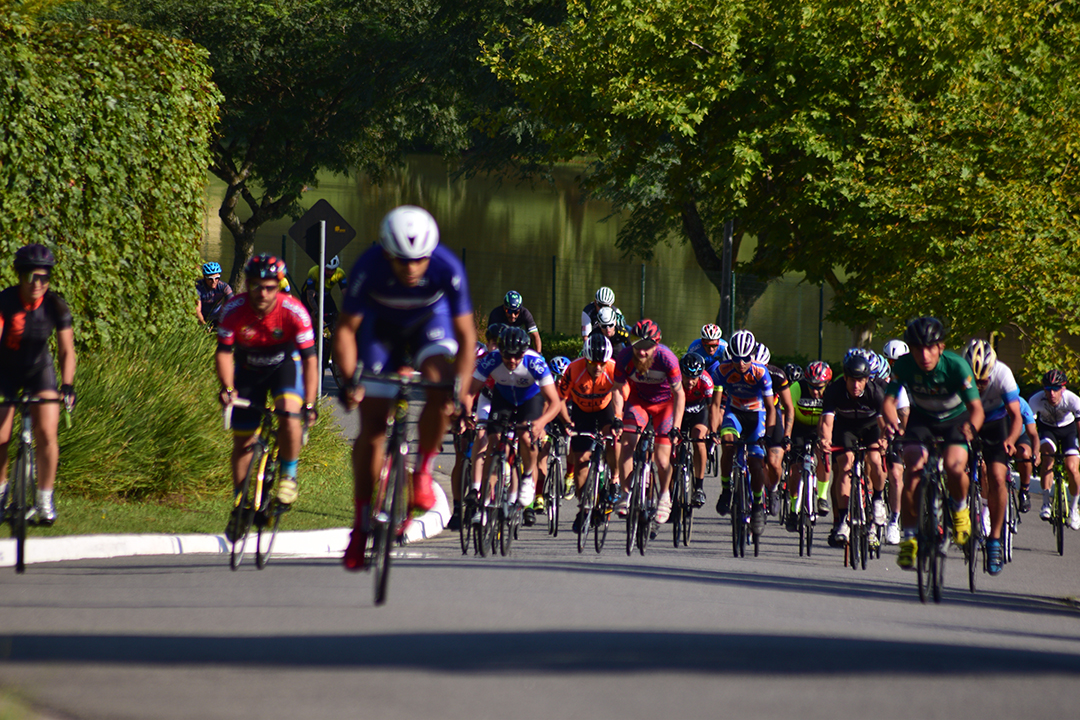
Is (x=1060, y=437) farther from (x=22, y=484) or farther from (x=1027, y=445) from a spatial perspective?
(x=22, y=484)

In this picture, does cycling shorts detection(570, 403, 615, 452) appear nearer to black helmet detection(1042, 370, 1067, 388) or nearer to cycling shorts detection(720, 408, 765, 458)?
cycling shorts detection(720, 408, 765, 458)

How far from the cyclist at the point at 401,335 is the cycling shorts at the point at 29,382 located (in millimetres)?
3468

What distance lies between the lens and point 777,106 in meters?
25.1

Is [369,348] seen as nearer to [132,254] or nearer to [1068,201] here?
[132,254]

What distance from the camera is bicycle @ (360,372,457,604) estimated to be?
7.00m

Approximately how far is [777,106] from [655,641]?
19.5 meters

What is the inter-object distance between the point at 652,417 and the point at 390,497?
19.2 feet

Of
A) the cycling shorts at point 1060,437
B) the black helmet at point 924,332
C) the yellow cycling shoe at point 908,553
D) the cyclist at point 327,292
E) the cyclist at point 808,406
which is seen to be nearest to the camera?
the yellow cycling shoe at point 908,553

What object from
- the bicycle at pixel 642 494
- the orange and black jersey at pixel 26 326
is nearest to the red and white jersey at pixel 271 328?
the orange and black jersey at pixel 26 326

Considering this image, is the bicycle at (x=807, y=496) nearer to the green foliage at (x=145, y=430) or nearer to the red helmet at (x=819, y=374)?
the red helmet at (x=819, y=374)

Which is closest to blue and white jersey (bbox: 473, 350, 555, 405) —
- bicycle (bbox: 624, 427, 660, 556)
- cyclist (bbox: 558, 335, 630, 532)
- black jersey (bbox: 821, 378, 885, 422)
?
cyclist (bbox: 558, 335, 630, 532)

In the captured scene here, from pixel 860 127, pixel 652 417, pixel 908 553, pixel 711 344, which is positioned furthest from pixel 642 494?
pixel 860 127

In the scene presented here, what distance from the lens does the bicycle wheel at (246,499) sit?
9211 mm

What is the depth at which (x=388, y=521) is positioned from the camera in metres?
7.12
